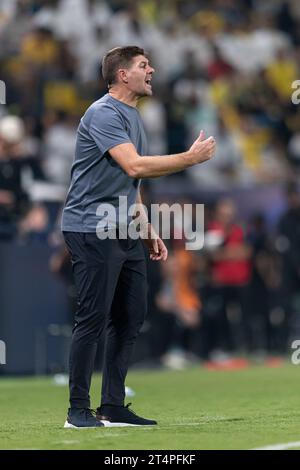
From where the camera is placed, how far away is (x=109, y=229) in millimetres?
7391

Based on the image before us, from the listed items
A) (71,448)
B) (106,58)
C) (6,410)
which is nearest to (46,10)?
(6,410)

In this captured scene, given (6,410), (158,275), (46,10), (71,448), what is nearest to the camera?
(71,448)

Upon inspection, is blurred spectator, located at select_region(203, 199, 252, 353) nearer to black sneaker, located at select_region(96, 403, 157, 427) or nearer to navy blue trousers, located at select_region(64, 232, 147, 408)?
navy blue trousers, located at select_region(64, 232, 147, 408)

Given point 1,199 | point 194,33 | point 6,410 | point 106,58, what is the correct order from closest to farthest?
point 106,58 < point 6,410 < point 1,199 < point 194,33

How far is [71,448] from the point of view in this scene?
618cm

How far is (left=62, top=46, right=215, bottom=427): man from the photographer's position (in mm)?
7262

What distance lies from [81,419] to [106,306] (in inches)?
26.5

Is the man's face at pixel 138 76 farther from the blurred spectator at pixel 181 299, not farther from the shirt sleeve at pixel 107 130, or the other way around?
the blurred spectator at pixel 181 299

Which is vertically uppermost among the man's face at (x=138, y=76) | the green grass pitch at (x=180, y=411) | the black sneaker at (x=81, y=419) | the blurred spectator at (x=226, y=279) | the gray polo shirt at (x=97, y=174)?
the man's face at (x=138, y=76)

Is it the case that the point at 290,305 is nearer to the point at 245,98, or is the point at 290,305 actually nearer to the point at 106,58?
the point at 245,98

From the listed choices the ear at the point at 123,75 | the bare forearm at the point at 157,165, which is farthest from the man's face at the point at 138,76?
the bare forearm at the point at 157,165

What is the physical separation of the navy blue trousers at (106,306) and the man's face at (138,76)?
2.98ft

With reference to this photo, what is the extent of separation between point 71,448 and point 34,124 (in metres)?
11.3

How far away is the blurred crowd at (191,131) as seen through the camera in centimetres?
1617
